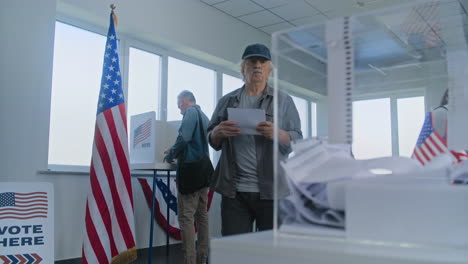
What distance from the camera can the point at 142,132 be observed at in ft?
12.2

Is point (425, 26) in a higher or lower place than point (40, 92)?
lower

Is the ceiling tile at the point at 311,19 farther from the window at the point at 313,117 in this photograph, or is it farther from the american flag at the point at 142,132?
the window at the point at 313,117

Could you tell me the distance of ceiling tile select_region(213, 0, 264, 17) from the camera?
4.82 m

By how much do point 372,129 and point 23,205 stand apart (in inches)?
76.4

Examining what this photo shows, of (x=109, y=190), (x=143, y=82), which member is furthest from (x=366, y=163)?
(x=143, y=82)

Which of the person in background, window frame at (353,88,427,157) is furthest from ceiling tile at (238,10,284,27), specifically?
window frame at (353,88,427,157)

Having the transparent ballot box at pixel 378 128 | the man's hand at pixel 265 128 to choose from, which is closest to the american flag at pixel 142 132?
the man's hand at pixel 265 128

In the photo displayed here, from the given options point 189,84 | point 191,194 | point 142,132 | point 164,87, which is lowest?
point 191,194

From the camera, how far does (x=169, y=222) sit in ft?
14.0

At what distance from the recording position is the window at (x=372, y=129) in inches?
27.5

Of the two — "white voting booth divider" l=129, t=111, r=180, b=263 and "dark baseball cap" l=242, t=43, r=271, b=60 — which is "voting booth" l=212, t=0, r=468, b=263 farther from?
"white voting booth divider" l=129, t=111, r=180, b=263

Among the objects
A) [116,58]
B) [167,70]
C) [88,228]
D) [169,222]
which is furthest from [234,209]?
[167,70]

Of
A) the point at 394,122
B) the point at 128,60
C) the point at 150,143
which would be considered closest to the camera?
the point at 394,122

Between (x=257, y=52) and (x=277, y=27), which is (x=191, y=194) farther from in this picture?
(x=277, y=27)
